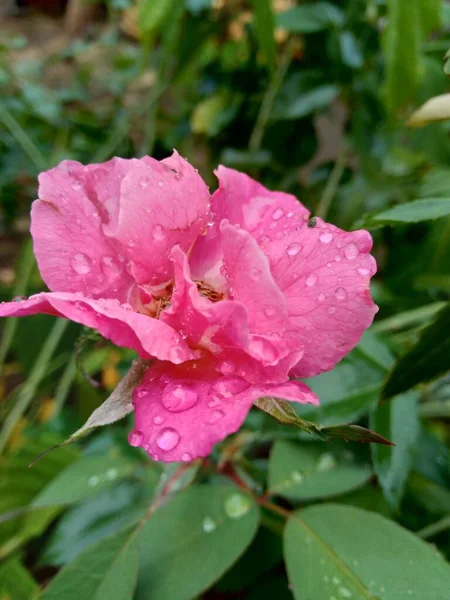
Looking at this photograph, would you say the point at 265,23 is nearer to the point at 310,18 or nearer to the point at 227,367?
the point at 310,18

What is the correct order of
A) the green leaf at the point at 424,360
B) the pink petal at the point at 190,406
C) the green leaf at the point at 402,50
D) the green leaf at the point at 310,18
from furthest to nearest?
the green leaf at the point at 310,18 → the green leaf at the point at 402,50 → the green leaf at the point at 424,360 → the pink petal at the point at 190,406

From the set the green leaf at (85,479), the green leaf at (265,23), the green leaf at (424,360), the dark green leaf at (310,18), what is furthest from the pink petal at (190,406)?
the dark green leaf at (310,18)

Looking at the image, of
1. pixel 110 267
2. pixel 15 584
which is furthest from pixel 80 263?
pixel 15 584

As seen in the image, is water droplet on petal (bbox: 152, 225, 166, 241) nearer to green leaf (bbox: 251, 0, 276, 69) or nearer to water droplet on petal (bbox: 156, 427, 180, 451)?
water droplet on petal (bbox: 156, 427, 180, 451)

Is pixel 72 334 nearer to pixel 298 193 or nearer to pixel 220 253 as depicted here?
pixel 298 193

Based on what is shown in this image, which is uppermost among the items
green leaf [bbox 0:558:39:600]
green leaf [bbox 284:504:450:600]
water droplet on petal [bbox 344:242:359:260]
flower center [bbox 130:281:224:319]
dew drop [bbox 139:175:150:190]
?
water droplet on petal [bbox 344:242:359:260]

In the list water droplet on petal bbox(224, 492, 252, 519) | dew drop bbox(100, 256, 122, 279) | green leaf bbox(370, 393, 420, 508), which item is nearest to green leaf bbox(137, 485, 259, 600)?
water droplet on petal bbox(224, 492, 252, 519)

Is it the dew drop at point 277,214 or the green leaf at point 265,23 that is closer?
the dew drop at point 277,214

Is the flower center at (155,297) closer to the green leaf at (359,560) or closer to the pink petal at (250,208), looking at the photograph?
the pink petal at (250,208)
